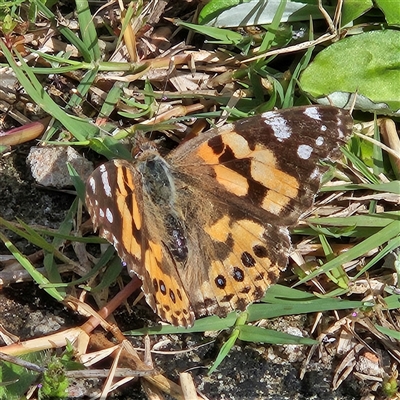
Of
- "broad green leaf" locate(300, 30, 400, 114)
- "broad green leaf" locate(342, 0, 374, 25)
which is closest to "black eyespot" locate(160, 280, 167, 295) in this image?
"broad green leaf" locate(300, 30, 400, 114)

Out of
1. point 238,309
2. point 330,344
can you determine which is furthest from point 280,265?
point 330,344

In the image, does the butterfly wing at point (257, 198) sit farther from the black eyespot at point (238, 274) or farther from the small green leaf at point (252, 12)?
the small green leaf at point (252, 12)

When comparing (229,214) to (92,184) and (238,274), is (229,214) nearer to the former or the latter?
(238,274)

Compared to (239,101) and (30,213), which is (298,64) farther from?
(30,213)

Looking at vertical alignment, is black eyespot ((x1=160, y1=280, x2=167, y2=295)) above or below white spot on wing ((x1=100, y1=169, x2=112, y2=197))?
below

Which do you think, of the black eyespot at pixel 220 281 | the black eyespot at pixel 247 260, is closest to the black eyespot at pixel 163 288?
the black eyespot at pixel 220 281

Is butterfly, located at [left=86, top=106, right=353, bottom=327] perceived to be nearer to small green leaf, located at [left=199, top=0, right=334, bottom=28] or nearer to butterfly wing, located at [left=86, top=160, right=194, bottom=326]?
butterfly wing, located at [left=86, top=160, right=194, bottom=326]

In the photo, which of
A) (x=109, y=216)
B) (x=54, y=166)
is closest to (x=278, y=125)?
(x=109, y=216)
